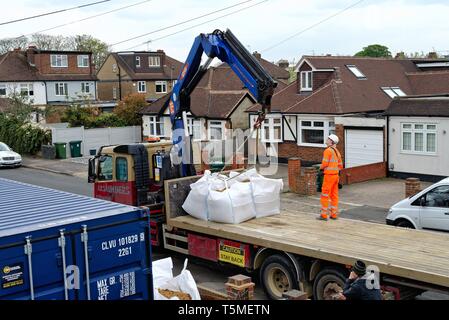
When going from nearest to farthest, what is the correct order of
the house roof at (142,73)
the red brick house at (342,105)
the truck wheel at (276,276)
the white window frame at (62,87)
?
the truck wheel at (276,276) < the red brick house at (342,105) < the white window frame at (62,87) < the house roof at (142,73)

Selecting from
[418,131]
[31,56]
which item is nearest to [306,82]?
[418,131]

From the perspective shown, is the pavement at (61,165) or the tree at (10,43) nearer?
the pavement at (61,165)

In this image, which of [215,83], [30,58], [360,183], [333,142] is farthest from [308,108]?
[30,58]

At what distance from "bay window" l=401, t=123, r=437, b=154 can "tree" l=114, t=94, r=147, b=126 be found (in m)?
21.6

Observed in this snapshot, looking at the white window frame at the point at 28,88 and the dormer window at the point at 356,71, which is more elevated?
the white window frame at the point at 28,88

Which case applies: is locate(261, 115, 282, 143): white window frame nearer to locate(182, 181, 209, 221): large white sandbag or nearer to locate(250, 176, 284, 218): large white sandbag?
locate(250, 176, 284, 218): large white sandbag

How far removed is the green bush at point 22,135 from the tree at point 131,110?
6.81 metres

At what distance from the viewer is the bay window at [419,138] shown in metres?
23.6

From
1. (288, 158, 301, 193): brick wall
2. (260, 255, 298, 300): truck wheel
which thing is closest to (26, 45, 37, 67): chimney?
(288, 158, 301, 193): brick wall

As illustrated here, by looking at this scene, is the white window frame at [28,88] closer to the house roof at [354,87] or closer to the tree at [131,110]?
the tree at [131,110]

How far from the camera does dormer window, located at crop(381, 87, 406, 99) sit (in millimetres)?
30719

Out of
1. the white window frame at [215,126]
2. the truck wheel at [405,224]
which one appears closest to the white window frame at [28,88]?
the white window frame at [215,126]

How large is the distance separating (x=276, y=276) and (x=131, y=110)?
107ft
